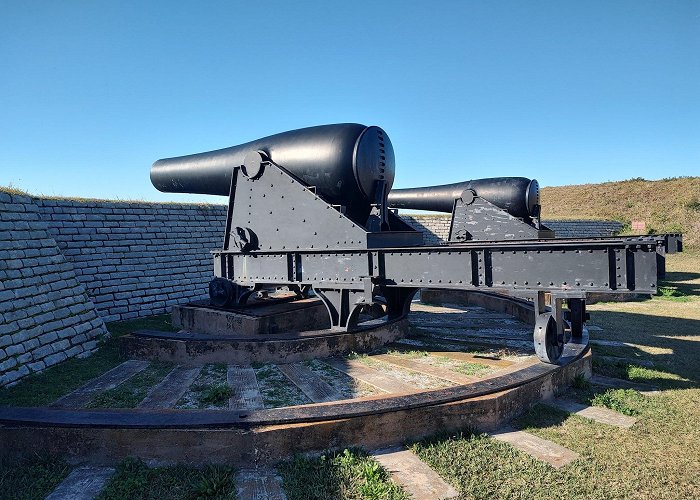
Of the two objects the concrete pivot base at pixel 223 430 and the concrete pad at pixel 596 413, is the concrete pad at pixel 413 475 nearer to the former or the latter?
the concrete pivot base at pixel 223 430

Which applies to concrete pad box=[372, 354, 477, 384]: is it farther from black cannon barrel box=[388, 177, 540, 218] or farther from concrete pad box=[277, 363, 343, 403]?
black cannon barrel box=[388, 177, 540, 218]

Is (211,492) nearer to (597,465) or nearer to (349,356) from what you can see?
(597,465)

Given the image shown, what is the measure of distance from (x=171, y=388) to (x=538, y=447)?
3.28 meters

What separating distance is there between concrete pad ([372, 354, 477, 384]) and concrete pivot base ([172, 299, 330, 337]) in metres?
1.42

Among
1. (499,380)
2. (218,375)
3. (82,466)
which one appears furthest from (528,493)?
(218,375)

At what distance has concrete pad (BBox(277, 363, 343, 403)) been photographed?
13.0ft

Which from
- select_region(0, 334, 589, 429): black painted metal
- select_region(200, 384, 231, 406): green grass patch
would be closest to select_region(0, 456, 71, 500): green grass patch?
select_region(0, 334, 589, 429): black painted metal

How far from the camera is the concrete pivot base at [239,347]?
511 cm

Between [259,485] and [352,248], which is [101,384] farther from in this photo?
[352,248]

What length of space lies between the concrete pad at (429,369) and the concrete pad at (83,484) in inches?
114

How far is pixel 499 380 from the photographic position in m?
3.79

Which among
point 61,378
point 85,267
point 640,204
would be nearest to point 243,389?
point 61,378

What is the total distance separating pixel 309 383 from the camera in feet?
14.3

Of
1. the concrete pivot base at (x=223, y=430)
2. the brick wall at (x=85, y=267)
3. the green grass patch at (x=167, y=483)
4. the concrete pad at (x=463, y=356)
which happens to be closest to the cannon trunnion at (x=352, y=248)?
the concrete pad at (x=463, y=356)
